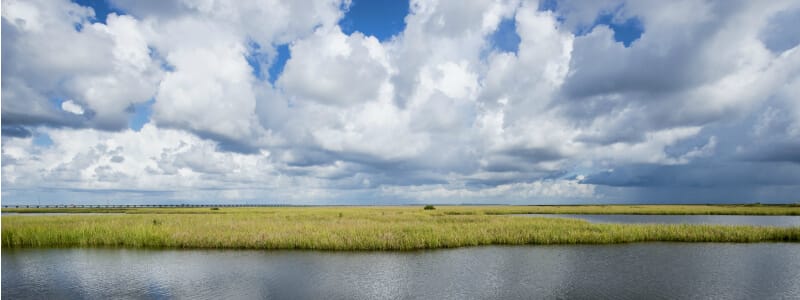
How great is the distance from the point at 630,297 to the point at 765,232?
29634 mm

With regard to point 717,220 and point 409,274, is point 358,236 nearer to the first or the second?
point 409,274

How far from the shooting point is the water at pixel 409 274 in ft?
58.6

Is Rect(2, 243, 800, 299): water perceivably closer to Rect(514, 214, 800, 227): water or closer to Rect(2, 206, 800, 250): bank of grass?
Rect(2, 206, 800, 250): bank of grass

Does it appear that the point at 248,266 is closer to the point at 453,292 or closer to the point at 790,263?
the point at 453,292

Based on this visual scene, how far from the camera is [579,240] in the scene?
3341 cm

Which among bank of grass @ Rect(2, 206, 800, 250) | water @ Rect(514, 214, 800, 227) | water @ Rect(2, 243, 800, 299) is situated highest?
bank of grass @ Rect(2, 206, 800, 250)

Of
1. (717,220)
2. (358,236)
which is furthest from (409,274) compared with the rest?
(717,220)

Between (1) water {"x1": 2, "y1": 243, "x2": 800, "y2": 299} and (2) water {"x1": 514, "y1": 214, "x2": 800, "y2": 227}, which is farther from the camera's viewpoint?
(2) water {"x1": 514, "y1": 214, "x2": 800, "y2": 227}

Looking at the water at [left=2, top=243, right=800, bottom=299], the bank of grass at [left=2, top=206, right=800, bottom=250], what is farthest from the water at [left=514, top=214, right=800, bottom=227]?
the water at [left=2, top=243, right=800, bottom=299]

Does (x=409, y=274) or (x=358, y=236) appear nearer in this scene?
(x=409, y=274)

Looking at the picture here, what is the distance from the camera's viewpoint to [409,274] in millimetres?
21453

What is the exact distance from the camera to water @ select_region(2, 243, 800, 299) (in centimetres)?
1786

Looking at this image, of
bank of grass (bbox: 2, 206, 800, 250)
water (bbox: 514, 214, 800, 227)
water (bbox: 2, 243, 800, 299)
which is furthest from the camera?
water (bbox: 514, 214, 800, 227)

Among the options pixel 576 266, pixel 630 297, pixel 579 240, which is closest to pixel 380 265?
pixel 576 266
